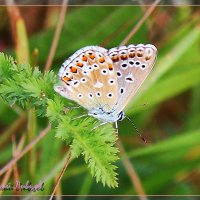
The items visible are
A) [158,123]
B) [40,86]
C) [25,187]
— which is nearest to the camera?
[40,86]

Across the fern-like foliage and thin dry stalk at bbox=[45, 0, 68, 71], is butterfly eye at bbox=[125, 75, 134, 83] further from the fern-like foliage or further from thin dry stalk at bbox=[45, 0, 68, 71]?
thin dry stalk at bbox=[45, 0, 68, 71]

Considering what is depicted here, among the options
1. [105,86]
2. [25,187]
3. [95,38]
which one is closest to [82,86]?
[105,86]

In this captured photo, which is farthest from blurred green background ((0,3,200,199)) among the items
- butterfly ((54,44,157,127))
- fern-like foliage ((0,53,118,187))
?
fern-like foliage ((0,53,118,187))

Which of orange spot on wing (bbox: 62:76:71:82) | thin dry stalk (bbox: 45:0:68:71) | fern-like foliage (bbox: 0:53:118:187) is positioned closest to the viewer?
fern-like foliage (bbox: 0:53:118:187)

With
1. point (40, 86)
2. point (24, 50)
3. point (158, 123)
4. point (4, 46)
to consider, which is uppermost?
point (40, 86)

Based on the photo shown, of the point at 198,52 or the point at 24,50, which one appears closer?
the point at 24,50

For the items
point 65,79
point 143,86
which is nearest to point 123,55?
point 65,79

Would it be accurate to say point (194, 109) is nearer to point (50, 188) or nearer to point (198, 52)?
point (198, 52)

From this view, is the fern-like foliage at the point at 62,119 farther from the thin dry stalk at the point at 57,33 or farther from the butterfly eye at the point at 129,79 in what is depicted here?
the thin dry stalk at the point at 57,33

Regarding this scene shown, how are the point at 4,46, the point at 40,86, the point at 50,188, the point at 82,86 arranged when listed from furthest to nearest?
1. the point at 4,46
2. the point at 50,188
3. the point at 82,86
4. the point at 40,86
